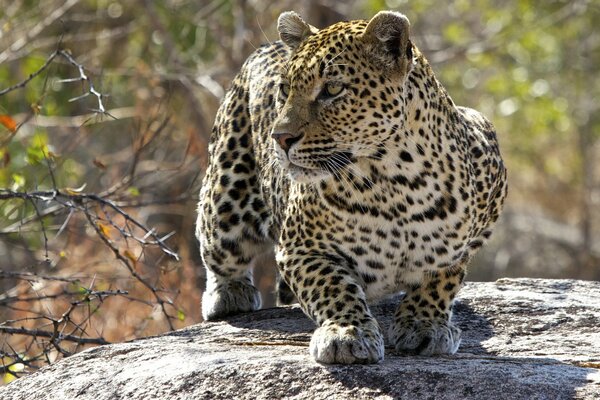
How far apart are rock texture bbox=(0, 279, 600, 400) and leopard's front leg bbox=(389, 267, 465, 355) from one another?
0.12 metres

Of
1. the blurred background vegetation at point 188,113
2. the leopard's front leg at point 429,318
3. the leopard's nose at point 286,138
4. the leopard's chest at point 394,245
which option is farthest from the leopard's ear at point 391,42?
the blurred background vegetation at point 188,113

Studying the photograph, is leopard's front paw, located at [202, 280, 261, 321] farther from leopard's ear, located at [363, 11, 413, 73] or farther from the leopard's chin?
leopard's ear, located at [363, 11, 413, 73]

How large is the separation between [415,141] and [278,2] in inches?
360

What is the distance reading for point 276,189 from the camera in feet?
25.9

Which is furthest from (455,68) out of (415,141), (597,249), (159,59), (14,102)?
(415,141)

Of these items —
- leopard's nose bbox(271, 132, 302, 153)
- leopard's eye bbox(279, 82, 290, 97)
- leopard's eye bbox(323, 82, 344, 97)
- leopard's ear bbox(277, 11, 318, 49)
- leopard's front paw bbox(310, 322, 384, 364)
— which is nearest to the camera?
leopard's front paw bbox(310, 322, 384, 364)

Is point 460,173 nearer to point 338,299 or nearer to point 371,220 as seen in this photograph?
point 371,220

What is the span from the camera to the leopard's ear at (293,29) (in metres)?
7.24

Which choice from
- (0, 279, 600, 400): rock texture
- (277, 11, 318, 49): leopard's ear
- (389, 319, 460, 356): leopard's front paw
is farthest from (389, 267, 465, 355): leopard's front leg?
(277, 11, 318, 49): leopard's ear

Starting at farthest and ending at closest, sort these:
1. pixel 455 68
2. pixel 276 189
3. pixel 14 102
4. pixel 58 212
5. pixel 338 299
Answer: pixel 455 68 < pixel 14 102 < pixel 58 212 < pixel 276 189 < pixel 338 299

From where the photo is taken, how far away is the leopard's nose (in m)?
6.46

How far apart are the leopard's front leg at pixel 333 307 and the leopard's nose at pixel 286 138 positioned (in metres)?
0.84

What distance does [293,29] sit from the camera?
23.9 feet

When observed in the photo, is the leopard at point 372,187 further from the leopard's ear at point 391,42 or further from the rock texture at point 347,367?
the rock texture at point 347,367
